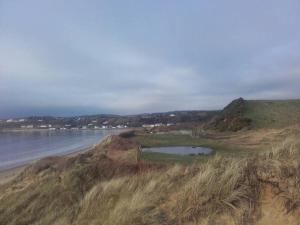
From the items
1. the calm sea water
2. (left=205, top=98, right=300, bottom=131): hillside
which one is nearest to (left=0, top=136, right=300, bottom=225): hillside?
(left=205, top=98, right=300, bottom=131): hillside

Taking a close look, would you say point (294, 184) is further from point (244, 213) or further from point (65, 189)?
point (65, 189)

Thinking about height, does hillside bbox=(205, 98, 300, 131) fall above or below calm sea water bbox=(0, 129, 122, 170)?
above

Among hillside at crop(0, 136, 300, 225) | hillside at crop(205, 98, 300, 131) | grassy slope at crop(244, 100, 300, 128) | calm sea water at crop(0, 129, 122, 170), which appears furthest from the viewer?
calm sea water at crop(0, 129, 122, 170)

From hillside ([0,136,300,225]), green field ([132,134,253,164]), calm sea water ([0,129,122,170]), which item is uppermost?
hillside ([0,136,300,225])

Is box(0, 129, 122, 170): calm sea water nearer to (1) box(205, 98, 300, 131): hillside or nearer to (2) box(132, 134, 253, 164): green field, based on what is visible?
(2) box(132, 134, 253, 164): green field

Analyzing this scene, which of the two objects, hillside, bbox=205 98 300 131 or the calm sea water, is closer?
hillside, bbox=205 98 300 131

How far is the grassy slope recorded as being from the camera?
3694 cm

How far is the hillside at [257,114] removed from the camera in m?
37.3

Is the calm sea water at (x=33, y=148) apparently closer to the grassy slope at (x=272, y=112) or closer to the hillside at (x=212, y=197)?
the grassy slope at (x=272, y=112)

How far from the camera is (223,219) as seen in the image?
5.98 m

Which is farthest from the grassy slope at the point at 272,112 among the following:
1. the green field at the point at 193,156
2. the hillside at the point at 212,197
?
the hillside at the point at 212,197

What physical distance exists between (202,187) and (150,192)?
0.98m

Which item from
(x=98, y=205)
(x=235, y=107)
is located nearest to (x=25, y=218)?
(x=98, y=205)

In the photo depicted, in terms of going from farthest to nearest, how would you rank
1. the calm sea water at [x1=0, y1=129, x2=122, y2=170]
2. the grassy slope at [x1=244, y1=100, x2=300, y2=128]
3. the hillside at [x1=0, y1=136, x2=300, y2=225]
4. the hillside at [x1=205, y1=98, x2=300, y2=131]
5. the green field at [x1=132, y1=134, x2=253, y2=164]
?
the calm sea water at [x1=0, y1=129, x2=122, y2=170] < the hillside at [x1=205, y1=98, x2=300, y2=131] < the grassy slope at [x1=244, y1=100, x2=300, y2=128] < the green field at [x1=132, y1=134, x2=253, y2=164] < the hillside at [x1=0, y1=136, x2=300, y2=225]
